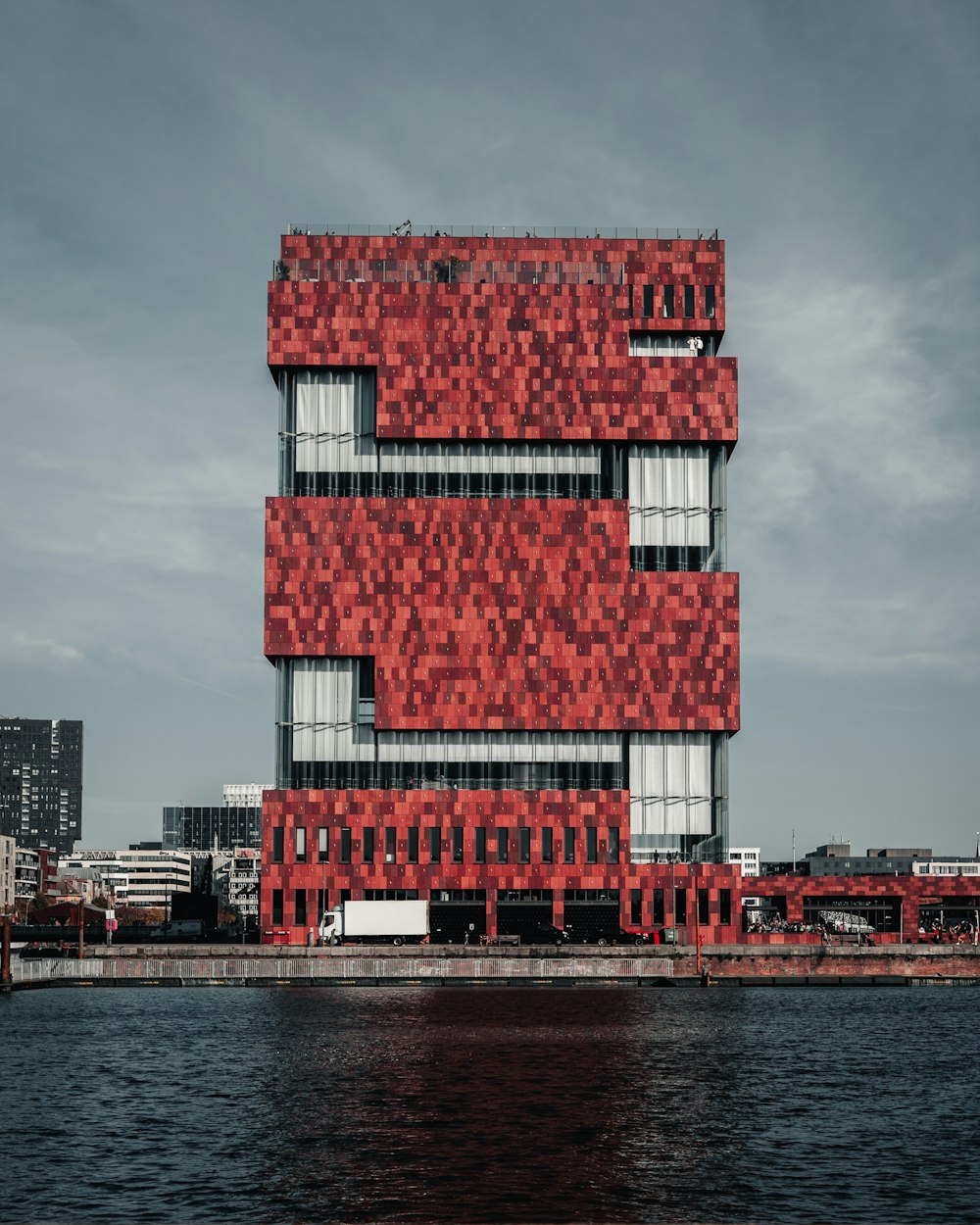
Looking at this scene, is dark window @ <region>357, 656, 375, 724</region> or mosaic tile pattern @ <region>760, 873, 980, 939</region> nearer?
dark window @ <region>357, 656, 375, 724</region>

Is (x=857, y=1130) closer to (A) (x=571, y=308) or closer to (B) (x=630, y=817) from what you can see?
(B) (x=630, y=817)

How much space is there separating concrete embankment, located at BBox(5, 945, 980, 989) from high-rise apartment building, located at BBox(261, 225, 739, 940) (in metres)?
28.3

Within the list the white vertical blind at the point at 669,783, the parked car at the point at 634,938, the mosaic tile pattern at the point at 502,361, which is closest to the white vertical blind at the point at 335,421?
the mosaic tile pattern at the point at 502,361

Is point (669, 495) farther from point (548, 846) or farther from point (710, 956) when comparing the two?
point (710, 956)

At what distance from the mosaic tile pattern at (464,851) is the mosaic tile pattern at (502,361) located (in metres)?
42.1

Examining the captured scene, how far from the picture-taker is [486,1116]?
193ft

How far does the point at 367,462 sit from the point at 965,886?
87.0 m

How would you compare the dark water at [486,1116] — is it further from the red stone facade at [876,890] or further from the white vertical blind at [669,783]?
the red stone facade at [876,890]

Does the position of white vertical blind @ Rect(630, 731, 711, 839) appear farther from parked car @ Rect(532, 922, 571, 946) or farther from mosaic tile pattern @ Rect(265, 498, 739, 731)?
parked car @ Rect(532, 922, 571, 946)

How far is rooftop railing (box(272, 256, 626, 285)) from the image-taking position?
640ft

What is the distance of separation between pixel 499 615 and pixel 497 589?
3.00m

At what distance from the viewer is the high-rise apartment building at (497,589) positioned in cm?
17875

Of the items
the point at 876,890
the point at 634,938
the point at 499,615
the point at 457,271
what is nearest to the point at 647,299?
the point at 457,271

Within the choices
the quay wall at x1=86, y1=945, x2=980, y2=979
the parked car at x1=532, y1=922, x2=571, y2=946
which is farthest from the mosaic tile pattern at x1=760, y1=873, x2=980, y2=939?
the quay wall at x1=86, y1=945, x2=980, y2=979
